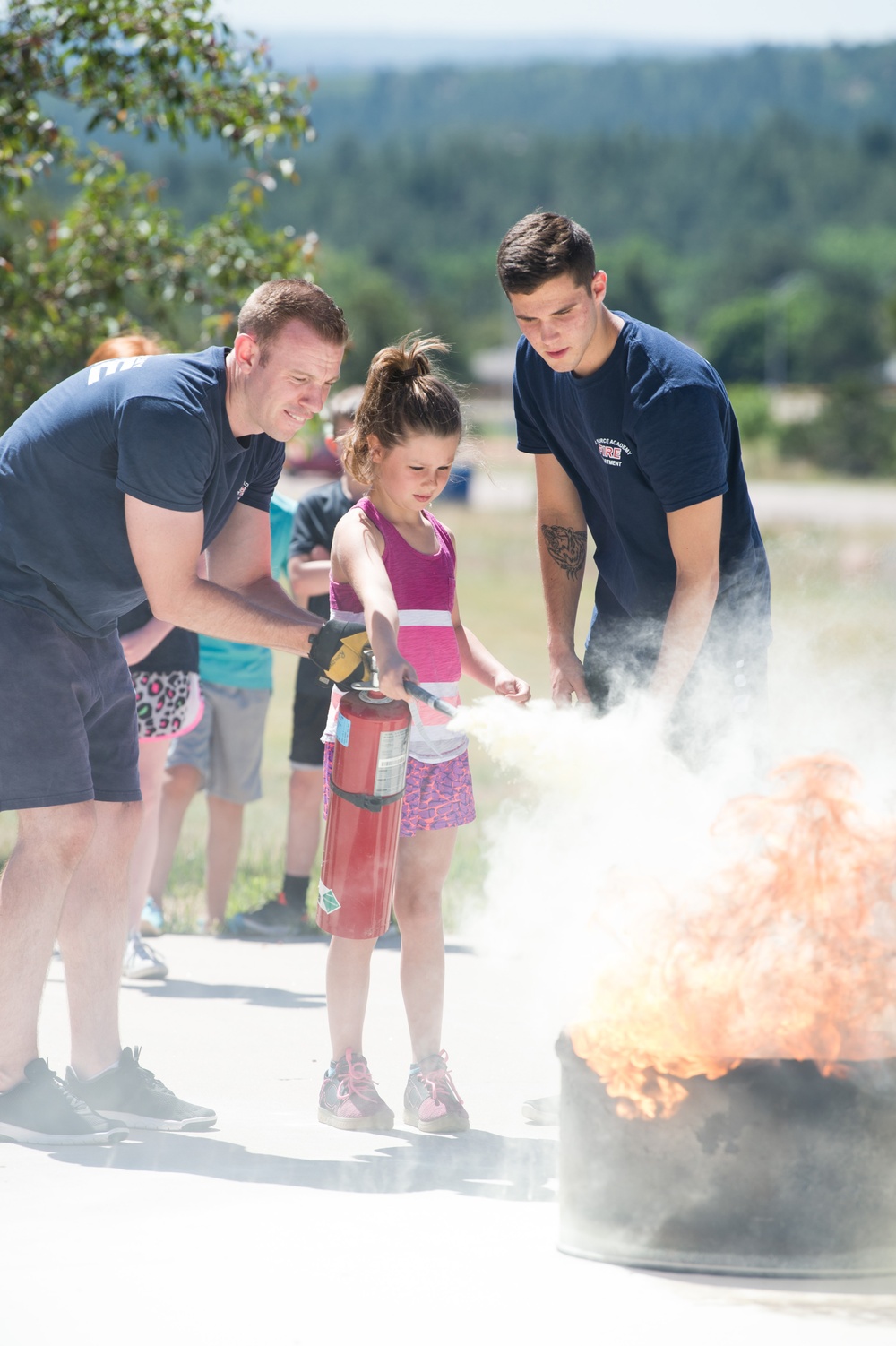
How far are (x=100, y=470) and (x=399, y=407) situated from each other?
0.74m

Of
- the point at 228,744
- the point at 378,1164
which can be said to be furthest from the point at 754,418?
the point at 378,1164

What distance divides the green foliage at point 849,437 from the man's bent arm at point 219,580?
49.4 m

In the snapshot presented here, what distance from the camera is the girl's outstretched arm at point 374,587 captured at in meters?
3.49

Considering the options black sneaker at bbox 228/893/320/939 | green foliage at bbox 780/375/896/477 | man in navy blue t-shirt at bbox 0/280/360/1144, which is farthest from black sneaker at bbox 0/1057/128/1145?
green foliage at bbox 780/375/896/477

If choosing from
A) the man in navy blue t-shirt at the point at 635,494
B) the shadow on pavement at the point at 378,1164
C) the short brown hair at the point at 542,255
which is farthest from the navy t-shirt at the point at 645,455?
the shadow on pavement at the point at 378,1164

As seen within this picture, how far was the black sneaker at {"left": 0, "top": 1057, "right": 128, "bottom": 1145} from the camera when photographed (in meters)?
3.55

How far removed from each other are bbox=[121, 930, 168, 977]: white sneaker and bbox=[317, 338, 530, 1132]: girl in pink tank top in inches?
58.5

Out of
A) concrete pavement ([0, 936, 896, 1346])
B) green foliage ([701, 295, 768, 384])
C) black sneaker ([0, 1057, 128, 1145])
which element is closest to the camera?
concrete pavement ([0, 936, 896, 1346])

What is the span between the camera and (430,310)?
9506 cm

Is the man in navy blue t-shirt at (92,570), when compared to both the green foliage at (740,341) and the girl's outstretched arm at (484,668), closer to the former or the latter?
the girl's outstretched arm at (484,668)

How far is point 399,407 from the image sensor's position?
12.2 ft

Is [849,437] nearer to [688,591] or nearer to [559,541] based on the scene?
[559,541]

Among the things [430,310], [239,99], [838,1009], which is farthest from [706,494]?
[430,310]

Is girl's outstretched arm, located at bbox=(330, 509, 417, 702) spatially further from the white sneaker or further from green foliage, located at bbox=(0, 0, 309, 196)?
green foliage, located at bbox=(0, 0, 309, 196)
